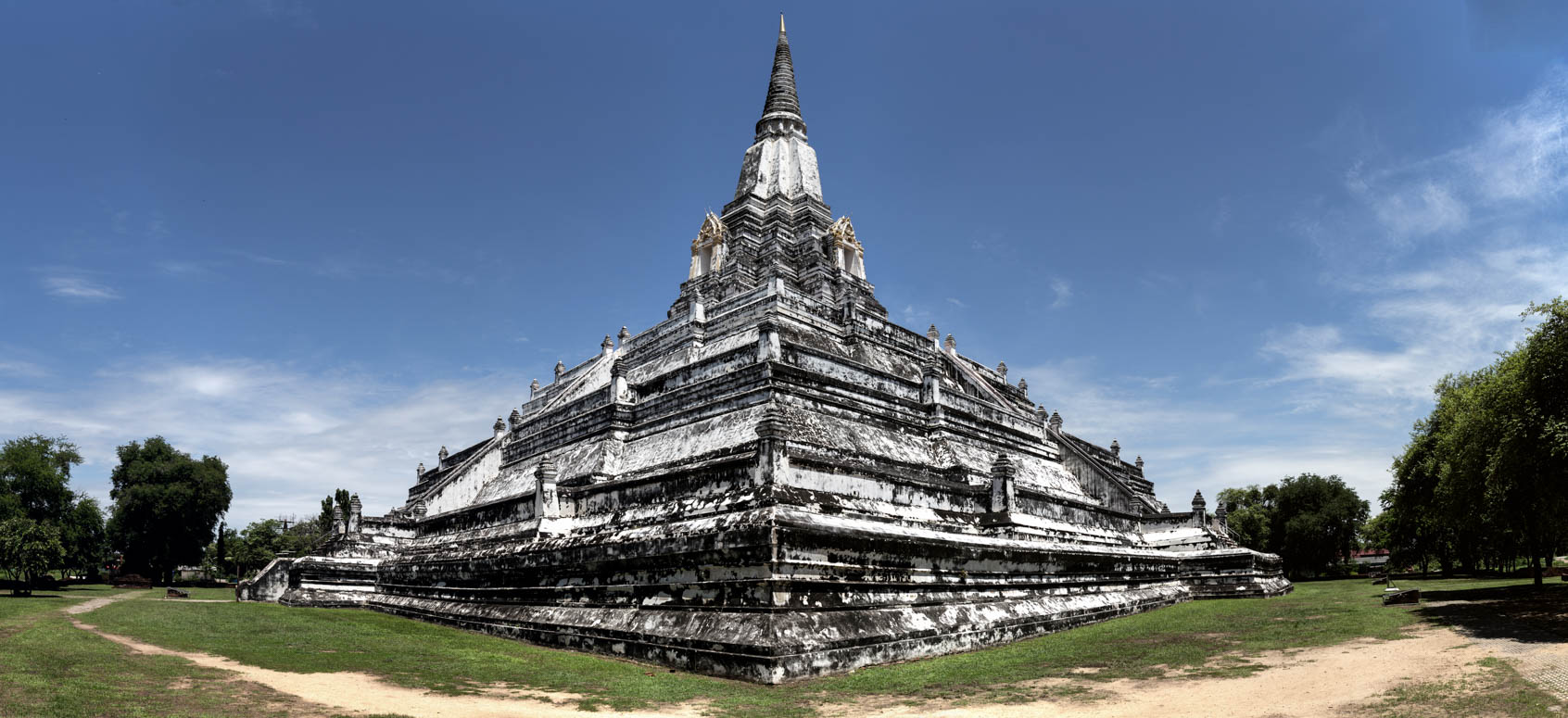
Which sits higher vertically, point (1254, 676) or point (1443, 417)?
point (1443, 417)

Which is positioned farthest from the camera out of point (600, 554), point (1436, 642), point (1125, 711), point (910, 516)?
point (910, 516)

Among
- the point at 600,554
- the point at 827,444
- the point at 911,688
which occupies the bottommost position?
the point at 911,688

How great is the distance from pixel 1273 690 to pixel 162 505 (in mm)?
63900

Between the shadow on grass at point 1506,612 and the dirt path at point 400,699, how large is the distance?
53.0ft

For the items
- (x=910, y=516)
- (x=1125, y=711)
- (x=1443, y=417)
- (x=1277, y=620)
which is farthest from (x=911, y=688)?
(x=1443, y=417)

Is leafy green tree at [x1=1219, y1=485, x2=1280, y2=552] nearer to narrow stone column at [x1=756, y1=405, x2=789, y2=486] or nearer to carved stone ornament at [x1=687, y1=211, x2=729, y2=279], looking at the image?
carved stone ornament at [x1=687, y1=211, x2=729, y2=279]

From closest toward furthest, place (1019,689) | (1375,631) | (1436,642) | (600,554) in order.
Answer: (1019,689) → (1436,642) → (1375,631) → (600,554)

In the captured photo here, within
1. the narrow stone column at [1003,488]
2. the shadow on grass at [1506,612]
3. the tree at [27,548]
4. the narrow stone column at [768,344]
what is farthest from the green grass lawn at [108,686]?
the tree at [27,548]

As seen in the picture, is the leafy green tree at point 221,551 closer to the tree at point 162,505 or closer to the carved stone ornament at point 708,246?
the tree at point 162,505

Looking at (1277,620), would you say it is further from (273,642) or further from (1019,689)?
(273,642)

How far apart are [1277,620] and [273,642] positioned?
76.2 feet

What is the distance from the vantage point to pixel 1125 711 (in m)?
11.9

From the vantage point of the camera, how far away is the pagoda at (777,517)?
17.5 metres

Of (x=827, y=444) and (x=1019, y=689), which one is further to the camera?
(x=827, y=444)
